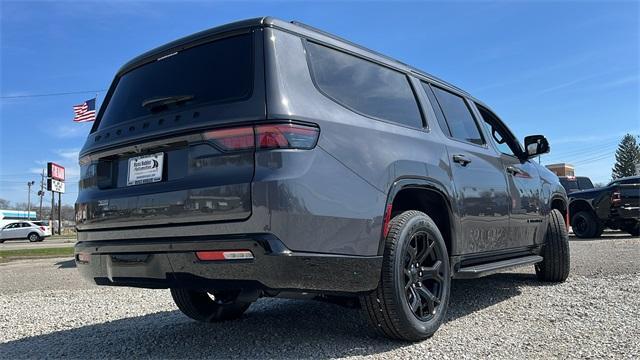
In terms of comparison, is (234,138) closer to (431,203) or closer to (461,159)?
(431,203)

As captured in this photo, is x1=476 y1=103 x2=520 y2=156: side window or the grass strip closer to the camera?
x1=476 y1=103 x2=520 y2=156: side window

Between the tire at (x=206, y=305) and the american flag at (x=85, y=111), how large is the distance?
25668 millimetres

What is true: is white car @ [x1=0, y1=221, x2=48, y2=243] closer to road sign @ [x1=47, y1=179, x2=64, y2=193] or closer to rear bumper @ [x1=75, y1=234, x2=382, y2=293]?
road sign @ [x1=47, y1=179, x2=64, y2=193]

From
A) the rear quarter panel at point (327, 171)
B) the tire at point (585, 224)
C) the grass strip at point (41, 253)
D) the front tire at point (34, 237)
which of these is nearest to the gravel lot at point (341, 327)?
the rear quarter panel at point (327, 171)

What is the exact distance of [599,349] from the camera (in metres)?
3.25

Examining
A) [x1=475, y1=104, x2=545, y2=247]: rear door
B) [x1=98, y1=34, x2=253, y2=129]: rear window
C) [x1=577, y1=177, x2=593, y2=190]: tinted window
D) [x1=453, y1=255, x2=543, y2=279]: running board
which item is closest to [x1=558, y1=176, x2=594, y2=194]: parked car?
[x1=577, y1=177, x2=593, y2=190]: tinted window

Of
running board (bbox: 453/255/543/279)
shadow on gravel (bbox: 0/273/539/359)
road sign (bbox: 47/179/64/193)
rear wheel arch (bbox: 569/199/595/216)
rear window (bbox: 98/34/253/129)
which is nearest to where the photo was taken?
rear window (bbox: 98/34/253/129)

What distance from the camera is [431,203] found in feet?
13.0

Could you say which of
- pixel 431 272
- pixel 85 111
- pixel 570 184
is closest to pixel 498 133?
pixel 431 272

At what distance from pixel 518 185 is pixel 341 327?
239 cm

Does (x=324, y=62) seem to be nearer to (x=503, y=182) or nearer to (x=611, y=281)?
(x=503, y=182)

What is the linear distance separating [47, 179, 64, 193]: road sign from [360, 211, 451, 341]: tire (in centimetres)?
4716

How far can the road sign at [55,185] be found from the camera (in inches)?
1773

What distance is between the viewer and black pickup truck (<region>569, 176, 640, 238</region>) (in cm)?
1284
